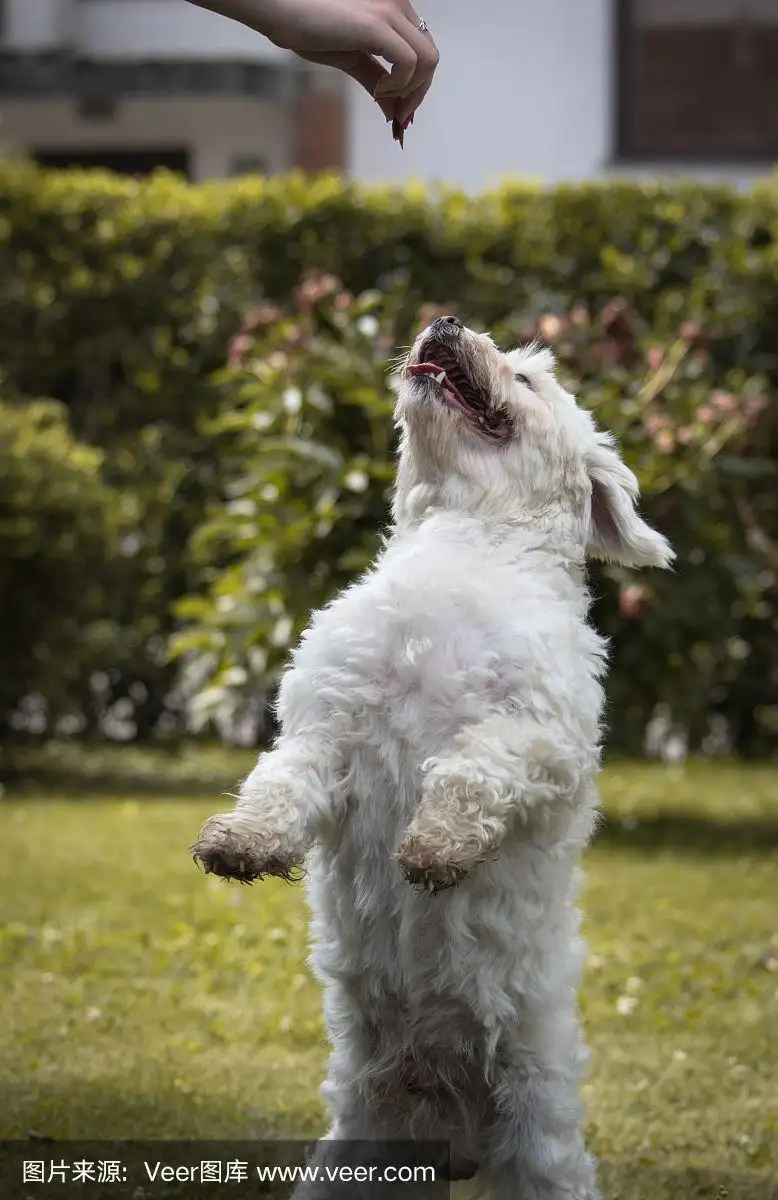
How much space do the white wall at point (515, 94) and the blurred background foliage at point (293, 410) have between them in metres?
3.71

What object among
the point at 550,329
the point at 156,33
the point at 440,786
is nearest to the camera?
the point at 440,786

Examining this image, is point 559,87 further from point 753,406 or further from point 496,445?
point 496,445

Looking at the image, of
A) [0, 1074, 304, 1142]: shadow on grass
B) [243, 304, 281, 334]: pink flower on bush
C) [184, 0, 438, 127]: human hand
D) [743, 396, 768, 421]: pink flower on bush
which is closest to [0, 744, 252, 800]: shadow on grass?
[243, 304, 281, 334]: pink flower on bush

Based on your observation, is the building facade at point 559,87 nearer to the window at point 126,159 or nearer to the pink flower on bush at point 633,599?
the window at point 126,159

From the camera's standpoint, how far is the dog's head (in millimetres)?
3564

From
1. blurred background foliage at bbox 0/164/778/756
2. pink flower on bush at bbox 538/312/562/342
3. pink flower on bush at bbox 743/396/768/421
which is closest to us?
pink flower on bush at bbox 538/312/562/342

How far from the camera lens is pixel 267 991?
5773mm

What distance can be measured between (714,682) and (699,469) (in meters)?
2.71

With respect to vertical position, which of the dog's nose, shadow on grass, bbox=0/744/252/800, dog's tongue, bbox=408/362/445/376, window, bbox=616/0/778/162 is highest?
window, bbox=616/0/778/162

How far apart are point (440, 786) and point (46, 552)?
647 cm

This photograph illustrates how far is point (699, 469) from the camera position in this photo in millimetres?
8219

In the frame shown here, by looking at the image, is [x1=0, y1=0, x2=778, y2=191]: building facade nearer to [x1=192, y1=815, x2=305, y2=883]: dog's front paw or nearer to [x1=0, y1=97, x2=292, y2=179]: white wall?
[x1=0, y1=97, x2=292, y2=179]: white wall

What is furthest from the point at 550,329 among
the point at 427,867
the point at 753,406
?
the point at 427,867

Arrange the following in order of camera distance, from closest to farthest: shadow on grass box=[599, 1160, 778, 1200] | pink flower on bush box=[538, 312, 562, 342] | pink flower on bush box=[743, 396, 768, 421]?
shadow on grass box=[599, 1160, 778, 1200]
pink flower on bush box=[538, 312, 562, 342]
pink flower on bush box=[743, 396, 768, 421]
